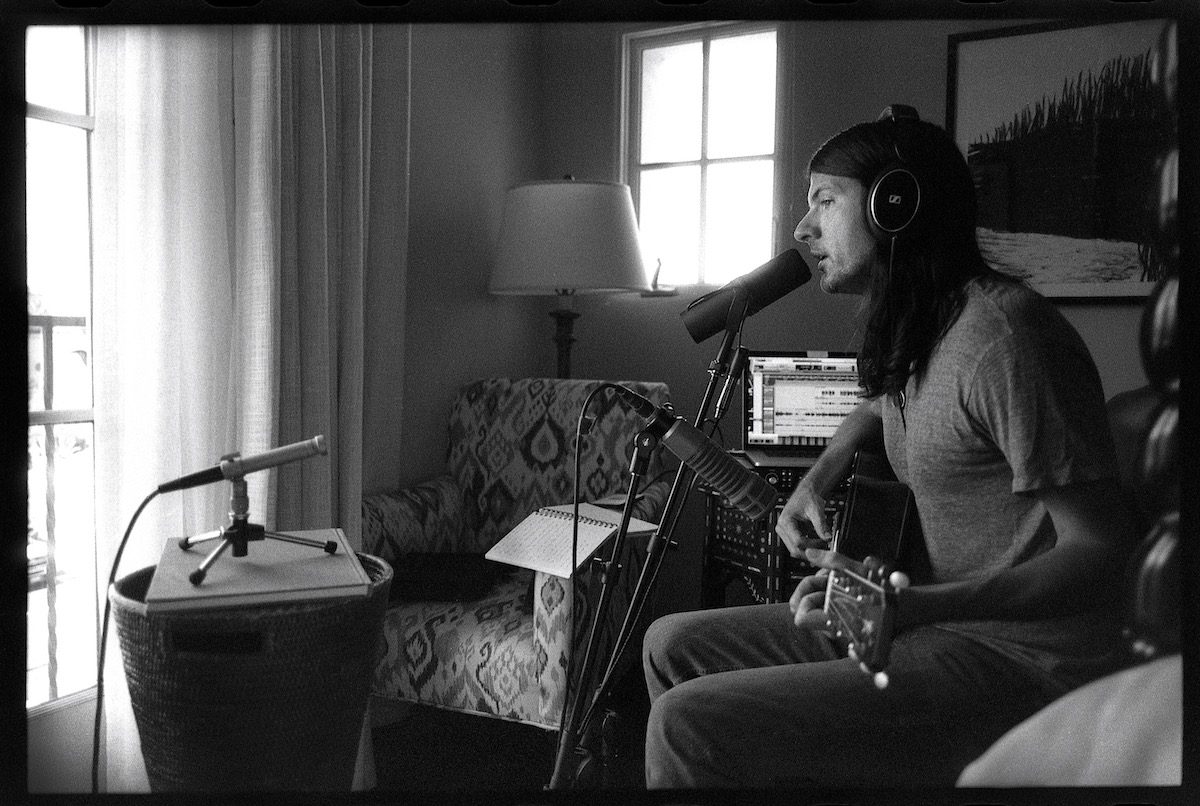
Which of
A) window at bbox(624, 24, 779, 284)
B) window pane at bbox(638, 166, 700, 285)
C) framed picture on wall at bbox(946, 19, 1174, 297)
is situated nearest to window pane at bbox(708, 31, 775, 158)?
window at bbox(624, 24, 779, 284)

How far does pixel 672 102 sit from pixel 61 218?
1.42 metres

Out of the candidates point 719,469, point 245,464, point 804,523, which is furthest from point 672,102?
point 245,464

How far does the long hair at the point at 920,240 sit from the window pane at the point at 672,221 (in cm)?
114

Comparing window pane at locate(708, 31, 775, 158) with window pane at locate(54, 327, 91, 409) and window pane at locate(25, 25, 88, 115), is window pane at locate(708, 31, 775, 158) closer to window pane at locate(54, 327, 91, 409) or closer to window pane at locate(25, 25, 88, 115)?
window pane at locate(25, 25, 88, 115)

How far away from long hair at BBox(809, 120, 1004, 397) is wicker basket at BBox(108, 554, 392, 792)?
0.65m

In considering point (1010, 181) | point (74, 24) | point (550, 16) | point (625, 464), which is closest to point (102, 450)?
point (74, 24)

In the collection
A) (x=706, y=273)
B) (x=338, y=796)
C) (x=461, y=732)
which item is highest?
(x=706, y=273)

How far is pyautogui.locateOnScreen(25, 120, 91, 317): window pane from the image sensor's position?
1096mm

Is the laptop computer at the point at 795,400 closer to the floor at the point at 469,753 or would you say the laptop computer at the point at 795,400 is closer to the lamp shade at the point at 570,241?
the lamp shade at the point at 570,241

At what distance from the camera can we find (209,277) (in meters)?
1.25

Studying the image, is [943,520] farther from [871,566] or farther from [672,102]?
[672,102]

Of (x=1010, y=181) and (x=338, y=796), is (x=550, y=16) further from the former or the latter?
(x=1010, y=181)

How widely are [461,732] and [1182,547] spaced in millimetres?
1293

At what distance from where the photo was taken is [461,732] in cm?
168
